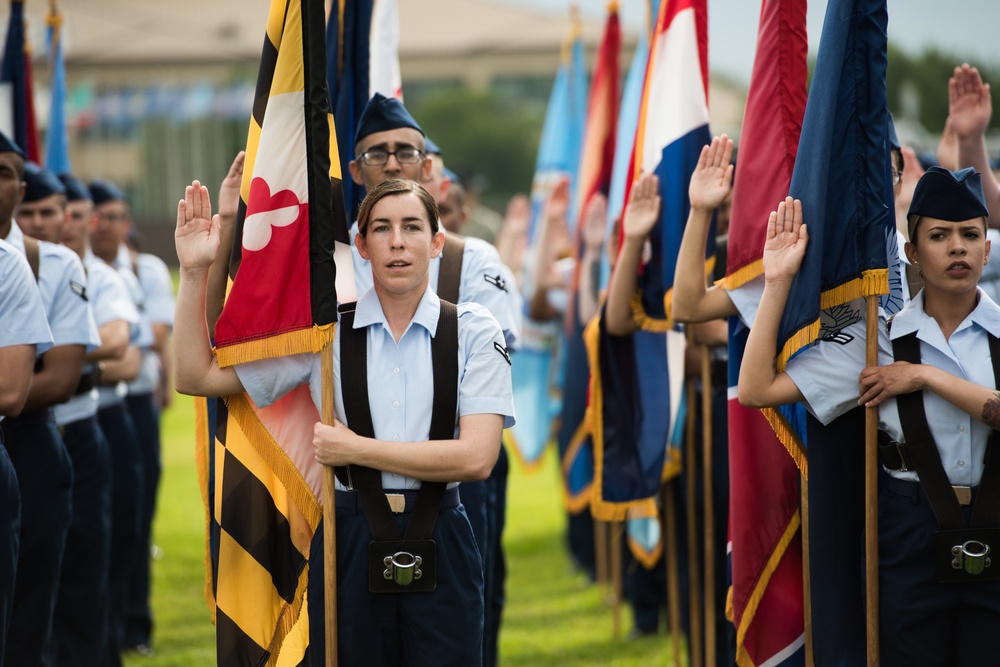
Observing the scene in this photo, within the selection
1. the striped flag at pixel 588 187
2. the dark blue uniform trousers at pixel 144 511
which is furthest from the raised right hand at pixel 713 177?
the dark blue uniform trousers at pixel 144 511

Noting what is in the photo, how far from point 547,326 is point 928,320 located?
261 inches

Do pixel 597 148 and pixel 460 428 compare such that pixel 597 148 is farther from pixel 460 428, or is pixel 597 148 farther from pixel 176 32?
pixel 176 32

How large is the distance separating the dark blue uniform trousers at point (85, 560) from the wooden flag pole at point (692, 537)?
295cm

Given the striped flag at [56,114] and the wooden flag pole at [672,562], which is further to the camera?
the striped flag at [56,114]

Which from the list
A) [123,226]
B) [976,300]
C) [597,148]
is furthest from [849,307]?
[123,226]

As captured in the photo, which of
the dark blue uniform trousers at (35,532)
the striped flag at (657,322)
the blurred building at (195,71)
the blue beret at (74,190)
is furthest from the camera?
the blurred building at (195,71)

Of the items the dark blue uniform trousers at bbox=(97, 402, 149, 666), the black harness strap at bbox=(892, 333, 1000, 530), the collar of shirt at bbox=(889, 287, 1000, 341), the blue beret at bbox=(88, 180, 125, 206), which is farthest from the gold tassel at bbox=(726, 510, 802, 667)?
the blue beret at bbox=(88, 180, 125, 206)

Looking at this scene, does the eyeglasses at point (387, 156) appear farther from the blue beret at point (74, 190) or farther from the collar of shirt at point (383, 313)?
the blue beret at point (74, 190)

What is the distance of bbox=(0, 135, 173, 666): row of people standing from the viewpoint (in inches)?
199

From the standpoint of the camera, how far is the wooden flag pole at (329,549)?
3788 millimetres

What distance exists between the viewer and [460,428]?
383 cm

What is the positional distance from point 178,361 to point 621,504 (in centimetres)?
292

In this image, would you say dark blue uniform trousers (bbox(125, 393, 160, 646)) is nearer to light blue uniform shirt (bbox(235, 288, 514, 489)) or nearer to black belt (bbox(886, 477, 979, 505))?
light blue uniform shirt (bbox(235, 288, 514, 489))

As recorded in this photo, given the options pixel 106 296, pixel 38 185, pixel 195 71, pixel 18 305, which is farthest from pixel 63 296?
pixel 195 71
